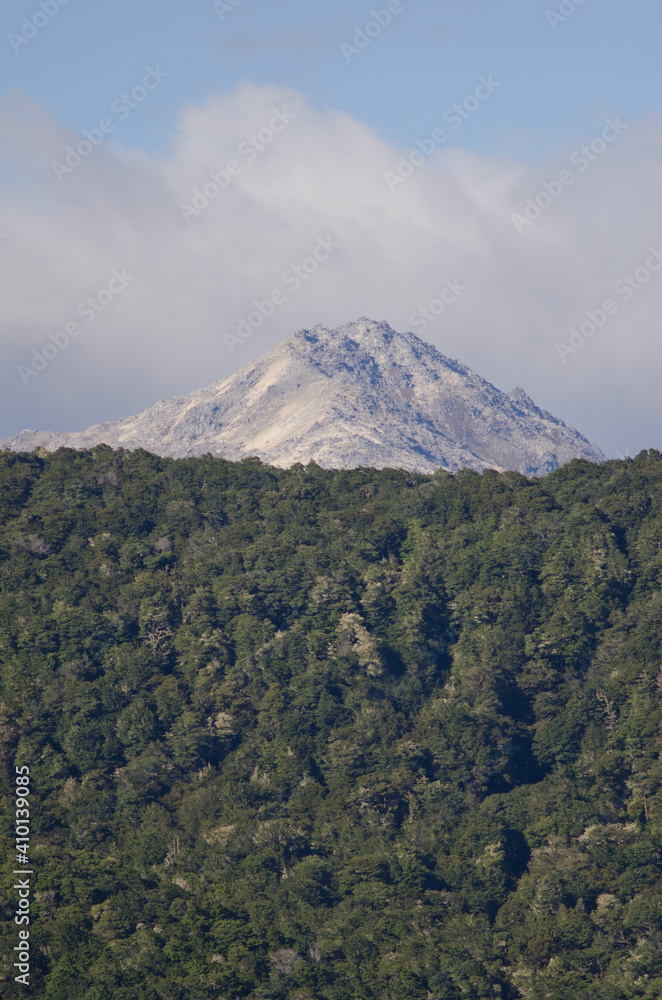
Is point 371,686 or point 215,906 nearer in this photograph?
point 215,906

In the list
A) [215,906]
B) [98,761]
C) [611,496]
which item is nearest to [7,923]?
[215,906]

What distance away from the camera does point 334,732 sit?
308 feet

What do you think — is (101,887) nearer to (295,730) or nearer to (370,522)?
(295,730)

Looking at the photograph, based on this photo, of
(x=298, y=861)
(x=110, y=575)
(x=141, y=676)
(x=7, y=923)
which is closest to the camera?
(x=7, y=923)

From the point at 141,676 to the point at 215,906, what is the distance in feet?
81.3

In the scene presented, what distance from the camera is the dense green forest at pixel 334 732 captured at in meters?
72.8

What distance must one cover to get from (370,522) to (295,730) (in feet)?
97.6

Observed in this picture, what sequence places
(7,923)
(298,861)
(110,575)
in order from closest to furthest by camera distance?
(7,923)
(298,861)
(110,575)

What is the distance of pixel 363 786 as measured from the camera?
291ft

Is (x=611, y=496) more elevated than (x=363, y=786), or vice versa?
(x=611, y=496)

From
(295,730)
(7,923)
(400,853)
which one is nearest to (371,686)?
(295,730)

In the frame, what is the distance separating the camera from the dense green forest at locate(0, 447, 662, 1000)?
239ft

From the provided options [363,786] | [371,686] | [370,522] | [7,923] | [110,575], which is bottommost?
[7,923]

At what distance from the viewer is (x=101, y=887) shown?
2970 inches
